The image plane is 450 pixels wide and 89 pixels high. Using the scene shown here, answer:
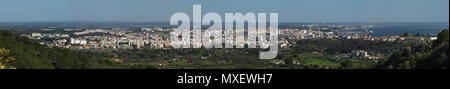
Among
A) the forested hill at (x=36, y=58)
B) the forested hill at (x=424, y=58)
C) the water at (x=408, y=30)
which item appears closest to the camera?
the forested hill at (x=424, y=58)

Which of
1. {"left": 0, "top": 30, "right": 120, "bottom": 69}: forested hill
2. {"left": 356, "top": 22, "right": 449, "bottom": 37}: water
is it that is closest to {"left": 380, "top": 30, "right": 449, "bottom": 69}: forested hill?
{"left": 0, "top": 30, "right": 120, "bottom": 69}: forested hill

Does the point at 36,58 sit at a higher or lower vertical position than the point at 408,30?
higher

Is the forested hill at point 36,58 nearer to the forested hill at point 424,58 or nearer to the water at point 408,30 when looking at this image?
the forested hill at point 424,58

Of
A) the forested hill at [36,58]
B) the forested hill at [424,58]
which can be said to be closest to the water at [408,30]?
the forested hill at [424,58]

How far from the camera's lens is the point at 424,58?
12.6 m

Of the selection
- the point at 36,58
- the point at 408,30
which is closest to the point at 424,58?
the point at 36,58

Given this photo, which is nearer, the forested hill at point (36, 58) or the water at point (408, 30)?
the forested hill at point (36, 58)

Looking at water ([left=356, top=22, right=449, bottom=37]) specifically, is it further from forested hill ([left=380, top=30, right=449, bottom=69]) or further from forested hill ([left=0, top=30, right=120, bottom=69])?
forested hill ([left=0, top=30, right=120, bottom=69])

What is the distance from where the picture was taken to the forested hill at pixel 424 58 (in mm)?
10625

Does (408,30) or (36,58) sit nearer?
(36,58)

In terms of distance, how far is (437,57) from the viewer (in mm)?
11133

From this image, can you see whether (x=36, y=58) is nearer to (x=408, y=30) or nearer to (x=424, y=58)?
(x=424, y=58)

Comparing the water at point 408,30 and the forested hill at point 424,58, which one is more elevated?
the forested hill at point 424,58
